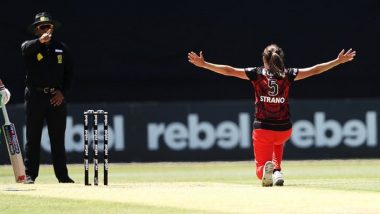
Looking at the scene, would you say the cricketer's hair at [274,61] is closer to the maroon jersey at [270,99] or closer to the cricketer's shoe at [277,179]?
the maroon jersey at [270,99]

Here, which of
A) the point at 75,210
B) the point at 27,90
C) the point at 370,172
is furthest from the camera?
the point at 370,172

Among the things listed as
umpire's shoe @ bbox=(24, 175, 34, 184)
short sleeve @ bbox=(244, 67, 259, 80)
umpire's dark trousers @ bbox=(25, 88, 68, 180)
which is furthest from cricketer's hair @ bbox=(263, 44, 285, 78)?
umpire's shoe @ bbox=(24, 175, 34, 184)

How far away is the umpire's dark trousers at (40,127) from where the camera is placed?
13.3 metres

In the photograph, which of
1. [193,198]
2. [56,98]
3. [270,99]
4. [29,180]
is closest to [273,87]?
[270,99]

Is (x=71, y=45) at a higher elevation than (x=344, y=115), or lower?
higher

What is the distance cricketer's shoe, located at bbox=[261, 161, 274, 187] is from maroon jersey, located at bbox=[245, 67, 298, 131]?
A: 0.43 m

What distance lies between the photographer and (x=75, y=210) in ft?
32.5

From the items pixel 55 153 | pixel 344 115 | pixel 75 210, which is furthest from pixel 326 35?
pixel 75 210

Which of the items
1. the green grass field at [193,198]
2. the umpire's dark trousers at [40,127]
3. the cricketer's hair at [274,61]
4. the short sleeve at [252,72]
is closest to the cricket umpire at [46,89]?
the umpire's dark trousers at [40,127]

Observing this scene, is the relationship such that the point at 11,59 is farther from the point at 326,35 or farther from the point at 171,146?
the point at 326,35

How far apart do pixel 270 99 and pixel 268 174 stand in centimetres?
81

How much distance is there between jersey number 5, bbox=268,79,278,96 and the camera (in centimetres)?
1224

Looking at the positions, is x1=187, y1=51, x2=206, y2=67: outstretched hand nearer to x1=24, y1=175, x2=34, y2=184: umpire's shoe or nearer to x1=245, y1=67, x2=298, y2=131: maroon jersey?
x1=245, y1=67, x2=298, y2=131: maroon jersey

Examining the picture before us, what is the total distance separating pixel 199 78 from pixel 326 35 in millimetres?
→ 2402
